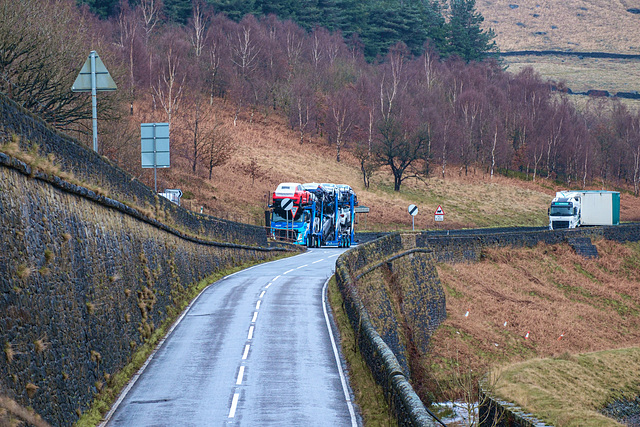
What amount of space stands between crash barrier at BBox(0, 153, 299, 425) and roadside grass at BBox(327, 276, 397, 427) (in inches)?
199

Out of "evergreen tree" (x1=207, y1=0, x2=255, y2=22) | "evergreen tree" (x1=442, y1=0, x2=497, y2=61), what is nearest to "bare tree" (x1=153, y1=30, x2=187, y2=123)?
"evergreen tree" (x1=207, y1=0, x2=255, y2=22)

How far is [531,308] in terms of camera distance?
38.8m

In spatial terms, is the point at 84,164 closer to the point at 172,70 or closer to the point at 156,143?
the point at 156,143

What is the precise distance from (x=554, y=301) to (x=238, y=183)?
95.9ft

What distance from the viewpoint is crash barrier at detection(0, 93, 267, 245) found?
1162 centimetres

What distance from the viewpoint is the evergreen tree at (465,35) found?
130 m

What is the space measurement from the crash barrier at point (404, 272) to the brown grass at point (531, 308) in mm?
835

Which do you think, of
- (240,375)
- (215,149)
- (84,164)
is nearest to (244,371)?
(240,375)

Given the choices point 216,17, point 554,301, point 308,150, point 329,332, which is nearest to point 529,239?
point 554,301

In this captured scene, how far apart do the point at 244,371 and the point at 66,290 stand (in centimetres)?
539

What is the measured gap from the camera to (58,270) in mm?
12070

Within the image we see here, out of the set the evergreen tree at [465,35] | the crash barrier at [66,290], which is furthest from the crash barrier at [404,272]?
the evergreen tree at [465,35]

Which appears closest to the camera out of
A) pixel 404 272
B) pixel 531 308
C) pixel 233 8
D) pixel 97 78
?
pixel 97 78

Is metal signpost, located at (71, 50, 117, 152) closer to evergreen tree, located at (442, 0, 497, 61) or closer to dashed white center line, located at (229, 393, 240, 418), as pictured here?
dashed white center line, located at (229, 393, 240, 418)
